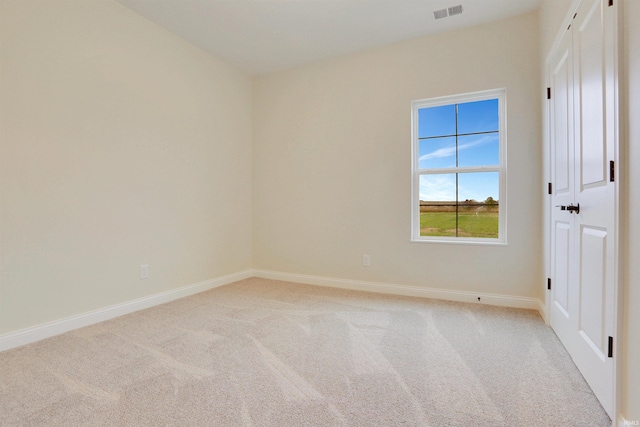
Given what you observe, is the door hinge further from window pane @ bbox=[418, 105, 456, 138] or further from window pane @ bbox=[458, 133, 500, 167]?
window pane @ bbox=[418, 105, 456, 138]

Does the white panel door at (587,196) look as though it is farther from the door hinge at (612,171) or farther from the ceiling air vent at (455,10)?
the ceiling air vent at (455,10)

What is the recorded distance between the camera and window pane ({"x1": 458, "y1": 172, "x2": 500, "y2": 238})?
3.13m

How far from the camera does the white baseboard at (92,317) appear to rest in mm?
2141

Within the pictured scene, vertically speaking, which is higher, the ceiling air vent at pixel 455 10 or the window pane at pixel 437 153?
the ceiling air vent at pixel 455 10

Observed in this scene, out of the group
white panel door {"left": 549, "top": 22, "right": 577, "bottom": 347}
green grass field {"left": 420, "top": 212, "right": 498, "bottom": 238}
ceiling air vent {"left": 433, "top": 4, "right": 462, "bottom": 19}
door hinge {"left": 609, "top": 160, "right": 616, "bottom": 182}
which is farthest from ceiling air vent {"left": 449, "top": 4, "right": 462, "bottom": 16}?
door hinge {"left": 609, "top": 160, "right": 616, "bottom": 182}

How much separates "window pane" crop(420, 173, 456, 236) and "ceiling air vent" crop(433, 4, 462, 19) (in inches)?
59.6

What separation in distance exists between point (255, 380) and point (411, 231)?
226 centimetres

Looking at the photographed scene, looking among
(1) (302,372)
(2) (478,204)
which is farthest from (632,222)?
(2) (478,204)

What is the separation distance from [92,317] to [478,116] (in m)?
4.05

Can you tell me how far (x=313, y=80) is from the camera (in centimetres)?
386

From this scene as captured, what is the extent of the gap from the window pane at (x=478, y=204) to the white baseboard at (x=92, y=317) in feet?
9.63

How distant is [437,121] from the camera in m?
3.36

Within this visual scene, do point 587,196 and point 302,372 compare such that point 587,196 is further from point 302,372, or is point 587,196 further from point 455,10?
point 455,10

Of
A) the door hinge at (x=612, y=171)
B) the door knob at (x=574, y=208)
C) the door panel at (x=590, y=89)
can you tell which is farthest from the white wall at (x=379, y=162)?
the door hinge at (x=612, y=171)
